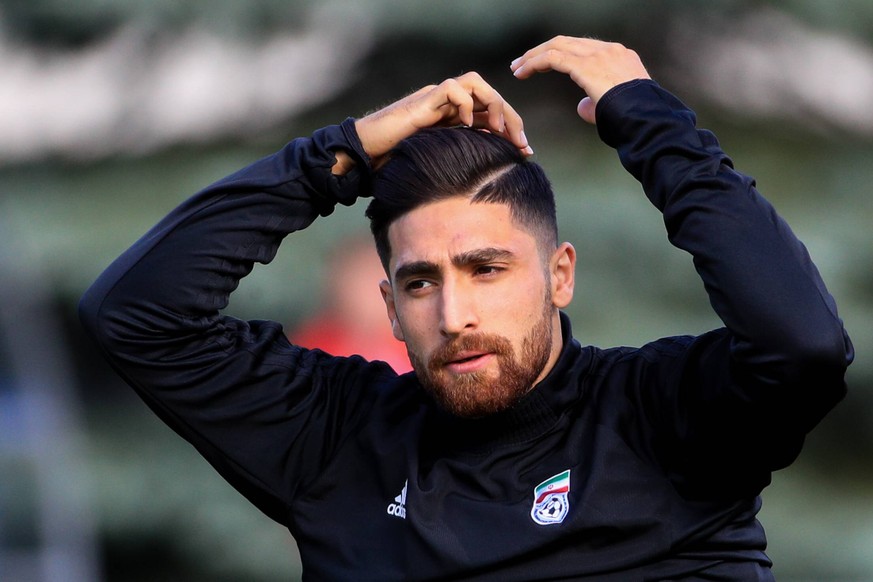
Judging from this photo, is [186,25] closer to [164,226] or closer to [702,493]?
[164,226]

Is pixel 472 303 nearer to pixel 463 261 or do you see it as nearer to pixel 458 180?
pixel 463 261

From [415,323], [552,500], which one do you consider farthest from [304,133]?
[552,500]

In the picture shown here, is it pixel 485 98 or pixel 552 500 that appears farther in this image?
pixel 485 98

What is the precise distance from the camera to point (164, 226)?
8.07 ft

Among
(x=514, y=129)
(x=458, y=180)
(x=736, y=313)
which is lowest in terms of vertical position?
(x=736, y=313)

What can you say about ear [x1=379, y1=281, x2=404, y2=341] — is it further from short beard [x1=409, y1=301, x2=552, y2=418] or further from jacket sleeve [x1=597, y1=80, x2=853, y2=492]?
jacket sleeve [x1=597, y1=80, x2=853, y2=492]

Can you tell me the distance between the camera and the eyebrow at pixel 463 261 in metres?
2.27

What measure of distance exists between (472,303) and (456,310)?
0.03 meters

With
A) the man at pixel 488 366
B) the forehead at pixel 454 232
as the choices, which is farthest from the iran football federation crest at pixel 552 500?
the forehead at pixel 454 232

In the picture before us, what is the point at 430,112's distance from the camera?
7.97ft

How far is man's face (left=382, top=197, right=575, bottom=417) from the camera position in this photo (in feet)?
7.38

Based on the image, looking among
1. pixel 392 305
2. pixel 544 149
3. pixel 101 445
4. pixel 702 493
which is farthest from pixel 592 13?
pixel 702 493

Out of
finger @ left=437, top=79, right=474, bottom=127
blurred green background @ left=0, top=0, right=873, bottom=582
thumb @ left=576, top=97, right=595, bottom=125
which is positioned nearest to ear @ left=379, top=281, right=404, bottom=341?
finger @ left=437, top=79, right=474, bottom=127

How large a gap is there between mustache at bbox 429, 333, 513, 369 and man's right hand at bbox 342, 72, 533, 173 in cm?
41
